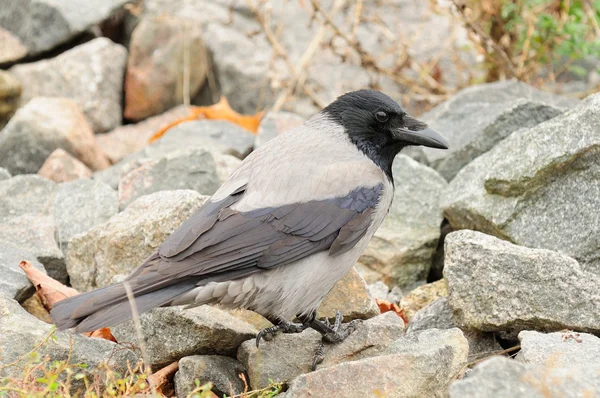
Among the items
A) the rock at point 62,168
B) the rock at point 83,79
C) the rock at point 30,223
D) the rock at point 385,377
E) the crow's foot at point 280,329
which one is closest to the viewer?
the rock at point 385,377

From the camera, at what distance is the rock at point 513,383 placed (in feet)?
9.25

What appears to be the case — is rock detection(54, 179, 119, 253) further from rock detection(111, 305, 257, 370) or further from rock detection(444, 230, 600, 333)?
rock detection(444, 230, 600, 333)

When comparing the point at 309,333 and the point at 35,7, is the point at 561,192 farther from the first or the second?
the point at 35,7

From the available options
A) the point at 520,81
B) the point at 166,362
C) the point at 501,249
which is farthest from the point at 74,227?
the point at 520,81

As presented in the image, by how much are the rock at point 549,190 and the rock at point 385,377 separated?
5.05 feet

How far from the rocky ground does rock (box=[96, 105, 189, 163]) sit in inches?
2.5

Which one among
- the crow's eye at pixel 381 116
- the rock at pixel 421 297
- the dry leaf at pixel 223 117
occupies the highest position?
the crow's eye at pixel 381 116

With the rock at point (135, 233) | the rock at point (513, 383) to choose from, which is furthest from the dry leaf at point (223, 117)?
the rock at point (513, 383)

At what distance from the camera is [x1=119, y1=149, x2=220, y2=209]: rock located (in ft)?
20.4

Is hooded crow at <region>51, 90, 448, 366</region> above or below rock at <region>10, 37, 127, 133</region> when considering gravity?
above

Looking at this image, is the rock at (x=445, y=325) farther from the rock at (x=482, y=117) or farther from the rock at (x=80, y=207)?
the rock at (x=80, y=207)

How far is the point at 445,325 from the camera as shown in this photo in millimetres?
4754

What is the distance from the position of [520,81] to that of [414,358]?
4.64 meters

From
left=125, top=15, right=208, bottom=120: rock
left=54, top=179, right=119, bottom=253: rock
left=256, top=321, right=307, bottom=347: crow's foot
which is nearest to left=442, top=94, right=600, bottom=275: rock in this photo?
left=256, top=321, right=307, bottom=347: crow's foot
